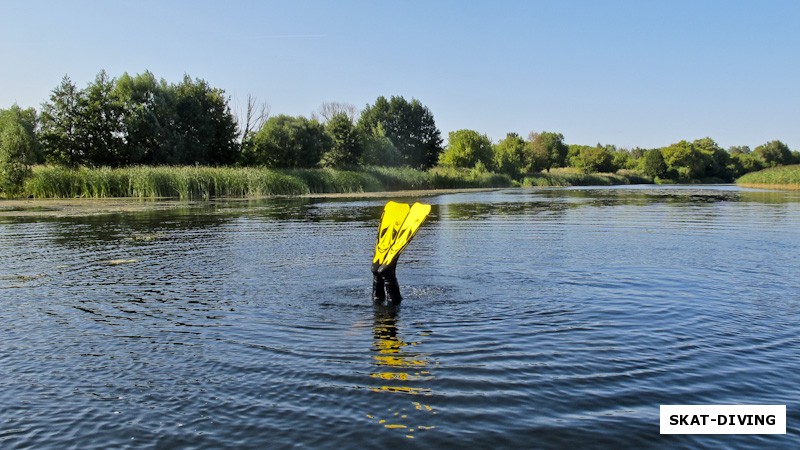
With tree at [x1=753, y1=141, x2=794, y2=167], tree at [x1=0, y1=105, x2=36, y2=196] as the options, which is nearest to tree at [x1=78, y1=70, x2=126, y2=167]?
tree at [x1=0, y1=105, x2=36, y2=196]

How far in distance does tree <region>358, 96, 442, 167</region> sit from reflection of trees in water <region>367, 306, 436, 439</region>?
102633 mm

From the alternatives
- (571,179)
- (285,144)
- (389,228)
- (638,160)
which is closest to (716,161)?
(638,160)

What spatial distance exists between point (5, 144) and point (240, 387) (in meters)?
47.4

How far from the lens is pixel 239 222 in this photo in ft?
82.8

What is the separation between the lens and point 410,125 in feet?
375

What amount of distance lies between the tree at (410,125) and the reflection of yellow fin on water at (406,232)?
10032cm

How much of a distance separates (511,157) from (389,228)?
10529 cm

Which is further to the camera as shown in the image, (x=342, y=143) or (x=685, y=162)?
(x=685, y=162)

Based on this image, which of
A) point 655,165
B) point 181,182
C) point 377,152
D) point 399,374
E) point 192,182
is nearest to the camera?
point 399,374

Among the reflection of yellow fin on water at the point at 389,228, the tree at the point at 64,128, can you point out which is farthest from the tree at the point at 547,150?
the reflection of yellow fin on water at the point at 389,228

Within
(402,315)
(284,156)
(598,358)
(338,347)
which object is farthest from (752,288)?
(284,156)

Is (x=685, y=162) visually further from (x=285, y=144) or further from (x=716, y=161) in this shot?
(x=285, y=144)

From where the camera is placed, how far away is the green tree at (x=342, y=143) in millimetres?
81250

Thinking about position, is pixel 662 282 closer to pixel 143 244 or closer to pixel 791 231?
pixel 791 231
